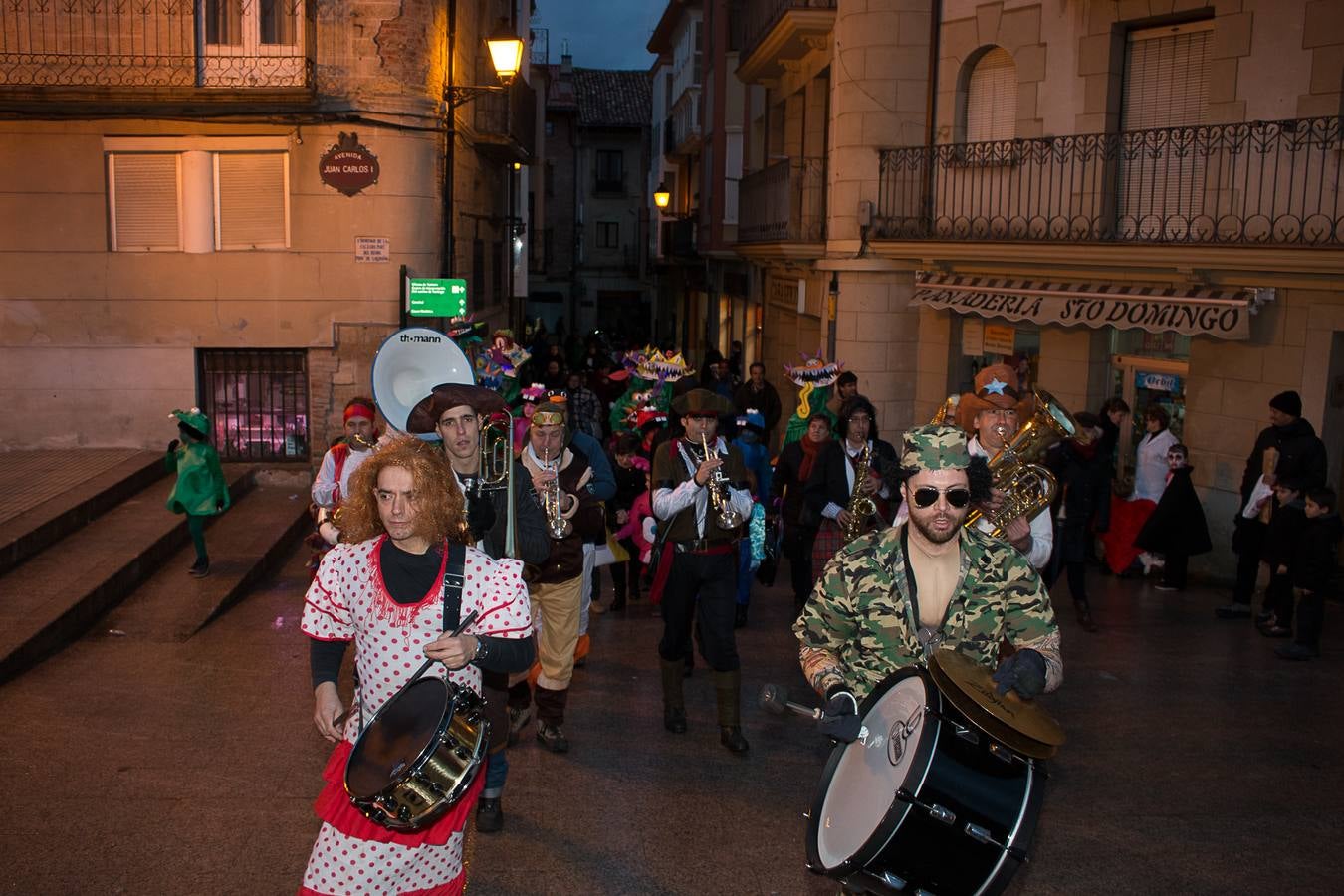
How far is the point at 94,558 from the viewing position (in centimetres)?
1095

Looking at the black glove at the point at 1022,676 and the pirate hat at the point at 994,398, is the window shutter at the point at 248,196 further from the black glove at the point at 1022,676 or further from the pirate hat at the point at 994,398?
the black glove at the point at 1022,676

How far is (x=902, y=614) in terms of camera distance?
4.41 meters

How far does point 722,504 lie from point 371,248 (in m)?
8.62

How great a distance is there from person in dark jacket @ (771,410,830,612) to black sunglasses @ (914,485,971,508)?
6.00 metres

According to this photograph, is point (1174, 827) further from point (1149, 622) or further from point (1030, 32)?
point (1030, 32)

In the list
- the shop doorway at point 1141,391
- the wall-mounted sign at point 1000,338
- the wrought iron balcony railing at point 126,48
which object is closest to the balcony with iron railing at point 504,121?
the wrought iron balcony railing at point 126,48

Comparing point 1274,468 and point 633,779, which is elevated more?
point 1274,468

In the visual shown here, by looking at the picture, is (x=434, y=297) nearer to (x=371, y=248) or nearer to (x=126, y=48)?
(x=371, y=248)

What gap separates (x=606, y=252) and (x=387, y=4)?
4093cm

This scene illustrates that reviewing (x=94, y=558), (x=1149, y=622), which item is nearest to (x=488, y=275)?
(x=94, y=558)

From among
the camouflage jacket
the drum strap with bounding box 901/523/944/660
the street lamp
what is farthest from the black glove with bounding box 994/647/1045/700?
the street lamp

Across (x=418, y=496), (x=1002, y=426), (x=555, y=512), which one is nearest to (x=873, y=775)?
(x=418, y=496)

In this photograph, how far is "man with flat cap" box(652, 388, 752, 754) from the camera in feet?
24.8

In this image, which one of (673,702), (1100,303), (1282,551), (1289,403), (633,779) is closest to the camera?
(633,779)
